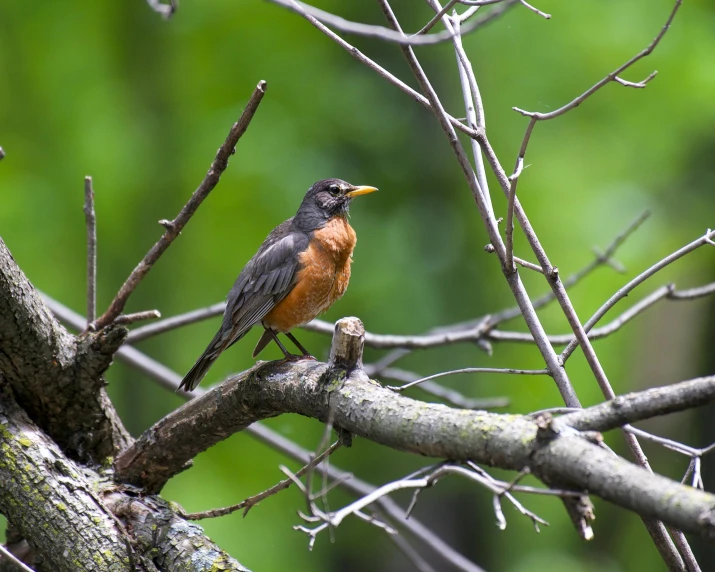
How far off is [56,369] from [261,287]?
1.16 metres

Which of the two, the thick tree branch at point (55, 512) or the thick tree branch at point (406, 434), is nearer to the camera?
the thick tree branch at point (406, 434)

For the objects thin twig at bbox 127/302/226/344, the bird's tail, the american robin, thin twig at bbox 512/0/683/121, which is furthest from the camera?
thin twig at bbox 127/302/226/344

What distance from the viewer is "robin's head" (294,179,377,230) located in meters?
4.34

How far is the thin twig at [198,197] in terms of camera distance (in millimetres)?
2820

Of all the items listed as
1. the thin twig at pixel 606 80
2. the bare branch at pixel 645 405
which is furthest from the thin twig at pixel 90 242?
the bare branch at pixel 645 405

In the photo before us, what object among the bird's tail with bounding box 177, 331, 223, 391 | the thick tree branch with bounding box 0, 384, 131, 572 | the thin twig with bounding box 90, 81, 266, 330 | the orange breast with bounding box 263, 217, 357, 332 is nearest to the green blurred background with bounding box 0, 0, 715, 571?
the orange breast with bounding box 263, 217, 357, 332

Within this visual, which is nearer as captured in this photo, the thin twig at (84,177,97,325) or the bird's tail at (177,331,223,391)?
the thin twig at (84,177,97,325)

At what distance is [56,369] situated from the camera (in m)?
3.05

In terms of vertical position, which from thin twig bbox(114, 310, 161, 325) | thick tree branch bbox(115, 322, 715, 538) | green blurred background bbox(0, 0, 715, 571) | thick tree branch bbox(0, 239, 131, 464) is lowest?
thick tree branch bbox(0, 239, 131, 464)

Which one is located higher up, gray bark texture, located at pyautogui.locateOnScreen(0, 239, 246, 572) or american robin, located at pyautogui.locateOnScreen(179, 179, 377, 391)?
american robin, located at pyautogui.locateOnScreen(179, 179, 377, 391)

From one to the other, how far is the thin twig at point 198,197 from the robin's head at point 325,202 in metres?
1.18

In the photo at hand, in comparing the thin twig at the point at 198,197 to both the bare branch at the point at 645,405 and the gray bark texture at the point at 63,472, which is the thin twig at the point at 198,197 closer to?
the gray bark texture at the point at 63,472

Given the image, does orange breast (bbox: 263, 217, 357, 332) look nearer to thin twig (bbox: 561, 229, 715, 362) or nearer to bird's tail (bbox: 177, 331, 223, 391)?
bird's tail (bbox: 177, 331, 223, 391)

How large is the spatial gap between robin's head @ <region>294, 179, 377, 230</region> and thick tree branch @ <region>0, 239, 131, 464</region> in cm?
156
